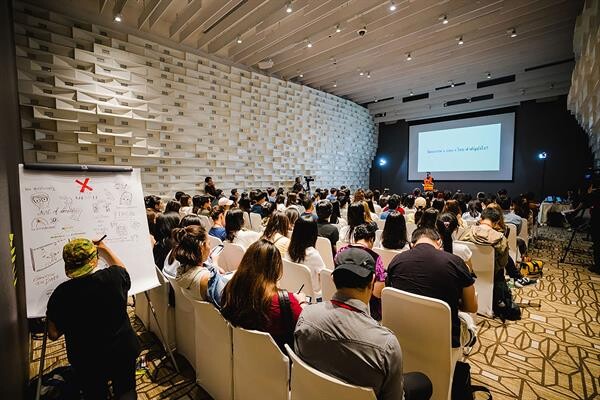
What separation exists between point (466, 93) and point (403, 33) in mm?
5924

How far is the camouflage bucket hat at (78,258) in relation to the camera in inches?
56.4

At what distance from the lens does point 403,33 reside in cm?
668

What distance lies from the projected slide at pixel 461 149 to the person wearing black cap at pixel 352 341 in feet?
40.2

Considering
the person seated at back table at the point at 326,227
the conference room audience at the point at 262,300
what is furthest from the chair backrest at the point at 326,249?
the conference room audience at the point at 262,300

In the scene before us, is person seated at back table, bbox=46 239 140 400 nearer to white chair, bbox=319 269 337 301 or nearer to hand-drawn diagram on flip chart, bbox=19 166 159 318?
hand-drawn diagram on flip chart, bbox=19 166 159 318

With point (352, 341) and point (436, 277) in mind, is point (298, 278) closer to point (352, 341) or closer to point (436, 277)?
point (436, 277)

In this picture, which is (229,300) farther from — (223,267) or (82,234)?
(223,267)

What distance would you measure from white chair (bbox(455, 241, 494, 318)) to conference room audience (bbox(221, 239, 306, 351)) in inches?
94.5

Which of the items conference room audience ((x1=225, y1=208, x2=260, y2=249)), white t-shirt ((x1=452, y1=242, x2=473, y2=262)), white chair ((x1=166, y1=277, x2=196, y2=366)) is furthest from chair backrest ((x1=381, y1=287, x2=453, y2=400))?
conference room audience ((x1=225, y1=208, x2=260, y2=249))

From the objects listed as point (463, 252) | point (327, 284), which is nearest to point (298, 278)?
point (327, 284)

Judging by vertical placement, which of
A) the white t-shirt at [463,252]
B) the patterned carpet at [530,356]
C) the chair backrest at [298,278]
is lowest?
the patterned carpet at [530,356]

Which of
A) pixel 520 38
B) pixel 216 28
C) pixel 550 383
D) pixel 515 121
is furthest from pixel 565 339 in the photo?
pixel 515 121

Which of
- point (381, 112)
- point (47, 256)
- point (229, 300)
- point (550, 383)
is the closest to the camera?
point (229, 300)

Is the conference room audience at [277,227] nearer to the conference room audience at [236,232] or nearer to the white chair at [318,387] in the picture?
the conference room audience at [236,232]
